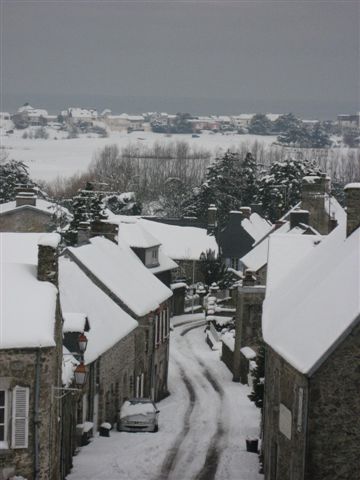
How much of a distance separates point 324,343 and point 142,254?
4016 centimetres

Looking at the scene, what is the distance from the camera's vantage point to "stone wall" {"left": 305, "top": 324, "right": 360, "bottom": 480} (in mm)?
23875

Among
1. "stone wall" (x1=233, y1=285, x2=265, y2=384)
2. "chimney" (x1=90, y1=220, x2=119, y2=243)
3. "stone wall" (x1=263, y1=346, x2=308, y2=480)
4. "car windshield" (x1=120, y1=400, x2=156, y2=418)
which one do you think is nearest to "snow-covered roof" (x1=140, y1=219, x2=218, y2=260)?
"stone wall" (x1=233, y1=285, x2=265, y2=384)

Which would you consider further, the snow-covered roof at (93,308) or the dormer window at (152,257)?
the dormer window at (152,257)

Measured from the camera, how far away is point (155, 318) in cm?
5047

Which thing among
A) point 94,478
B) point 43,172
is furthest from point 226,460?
point 43,172

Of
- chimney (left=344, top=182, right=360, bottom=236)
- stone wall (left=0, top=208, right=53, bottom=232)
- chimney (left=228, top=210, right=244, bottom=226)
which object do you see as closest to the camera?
chimney (left=344, top=182, right=360, bottom=236)

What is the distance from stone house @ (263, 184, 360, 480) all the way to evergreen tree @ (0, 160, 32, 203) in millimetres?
77977

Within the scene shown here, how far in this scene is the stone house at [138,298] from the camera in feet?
146

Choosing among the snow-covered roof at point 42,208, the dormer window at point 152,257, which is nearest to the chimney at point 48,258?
the dormer window at point 152,257

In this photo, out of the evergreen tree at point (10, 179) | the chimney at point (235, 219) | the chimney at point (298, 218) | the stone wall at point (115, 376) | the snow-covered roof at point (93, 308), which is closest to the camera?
the snow-covered roof at point (93, 308)

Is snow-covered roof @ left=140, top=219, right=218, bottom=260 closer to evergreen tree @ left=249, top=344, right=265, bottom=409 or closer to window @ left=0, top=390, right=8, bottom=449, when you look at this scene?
evergreen tree @ left=249, top=344, right=265, bottom=409

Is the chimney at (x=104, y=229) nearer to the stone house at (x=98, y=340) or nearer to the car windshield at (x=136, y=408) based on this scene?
the stone house at (x=98, y=340)

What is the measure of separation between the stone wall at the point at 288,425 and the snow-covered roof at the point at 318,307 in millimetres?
557

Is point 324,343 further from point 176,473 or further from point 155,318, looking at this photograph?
point 155,318
